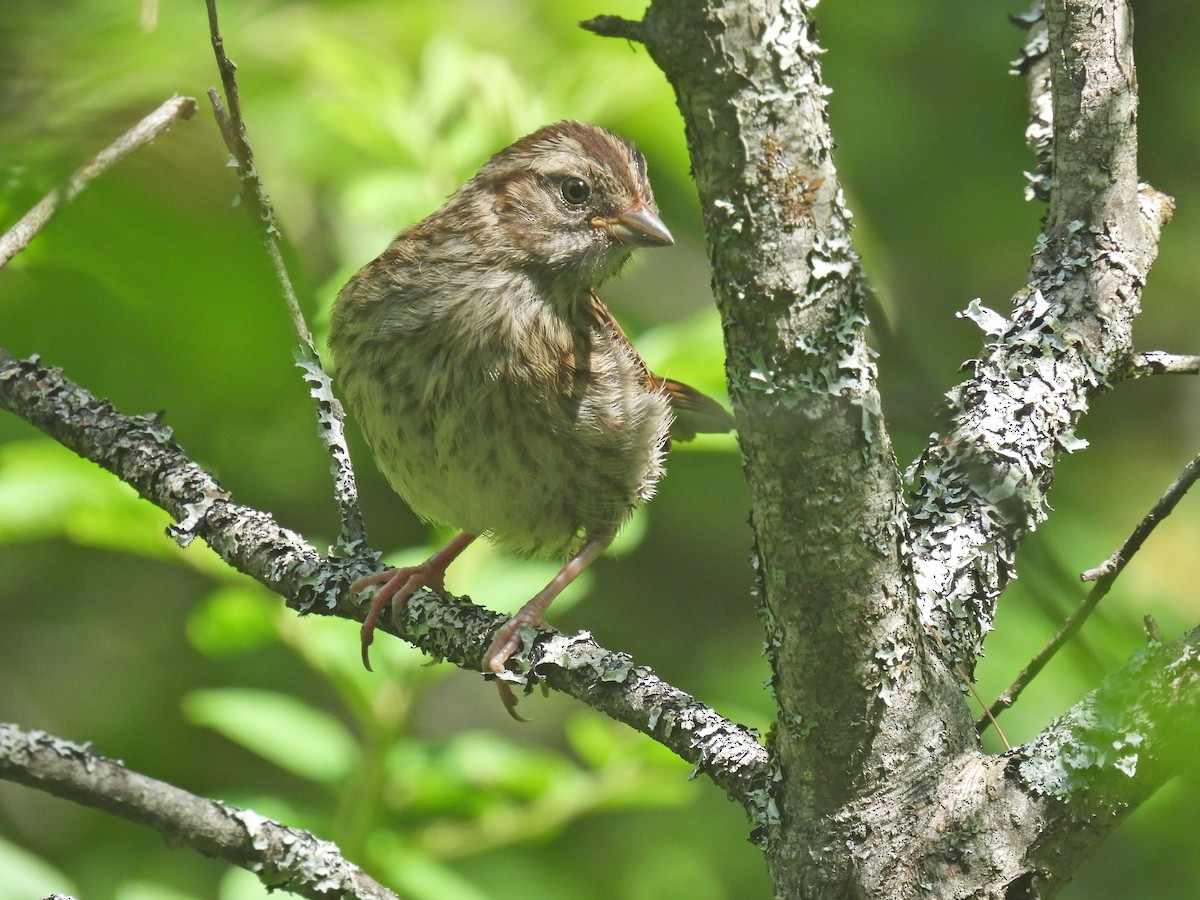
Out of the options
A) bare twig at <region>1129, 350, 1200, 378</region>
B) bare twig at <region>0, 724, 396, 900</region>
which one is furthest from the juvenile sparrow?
bare twig at <region>1129, 350, 1200, 378</region>

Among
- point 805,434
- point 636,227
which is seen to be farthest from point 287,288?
point 636,227

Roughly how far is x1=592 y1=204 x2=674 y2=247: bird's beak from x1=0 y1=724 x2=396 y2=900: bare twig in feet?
6.70

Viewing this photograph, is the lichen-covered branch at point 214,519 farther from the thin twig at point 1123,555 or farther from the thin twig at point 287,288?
the thin twig at point 1123,555

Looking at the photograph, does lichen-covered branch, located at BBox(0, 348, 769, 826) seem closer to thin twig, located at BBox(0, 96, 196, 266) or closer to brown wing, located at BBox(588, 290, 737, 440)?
brown wing, located at BBox(588, 290, 737, 440)

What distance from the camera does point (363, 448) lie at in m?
4.45

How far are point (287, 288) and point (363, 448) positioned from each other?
141 inches

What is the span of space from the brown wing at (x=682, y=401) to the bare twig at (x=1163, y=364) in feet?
4.50

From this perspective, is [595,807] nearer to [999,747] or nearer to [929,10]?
[999,747]

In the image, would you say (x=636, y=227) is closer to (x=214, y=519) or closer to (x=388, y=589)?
(x=388, y=589)

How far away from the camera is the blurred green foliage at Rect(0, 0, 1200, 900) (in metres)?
0.90

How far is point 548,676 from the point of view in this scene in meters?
2.40

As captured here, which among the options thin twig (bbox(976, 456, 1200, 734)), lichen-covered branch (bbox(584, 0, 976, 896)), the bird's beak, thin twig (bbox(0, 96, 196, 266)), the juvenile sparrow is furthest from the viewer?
the bird's beak

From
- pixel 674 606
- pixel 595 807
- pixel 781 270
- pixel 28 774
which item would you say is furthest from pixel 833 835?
pixel 674 606

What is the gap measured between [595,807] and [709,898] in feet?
5.36
